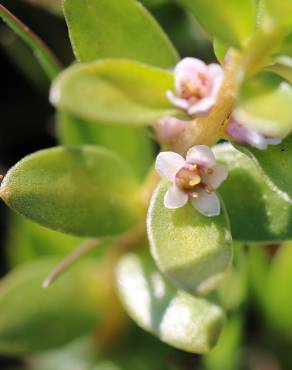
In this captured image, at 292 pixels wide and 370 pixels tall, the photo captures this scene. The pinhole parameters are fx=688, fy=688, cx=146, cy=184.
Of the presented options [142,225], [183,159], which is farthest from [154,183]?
[183,159]

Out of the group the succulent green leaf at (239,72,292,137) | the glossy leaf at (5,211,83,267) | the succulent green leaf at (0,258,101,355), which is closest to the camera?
the succulent green leaf at (239,72,292,137)

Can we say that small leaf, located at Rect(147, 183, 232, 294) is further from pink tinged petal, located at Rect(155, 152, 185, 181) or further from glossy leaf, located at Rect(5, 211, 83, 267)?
glossy leaf, located at Rect(5, 211, 83, 267)

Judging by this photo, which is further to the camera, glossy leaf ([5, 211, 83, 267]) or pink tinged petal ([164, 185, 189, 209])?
glossy leaf ([5, 211, 83, 267])

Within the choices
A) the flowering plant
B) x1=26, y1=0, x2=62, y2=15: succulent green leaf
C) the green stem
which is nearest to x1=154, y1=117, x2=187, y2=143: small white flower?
the flowering plant

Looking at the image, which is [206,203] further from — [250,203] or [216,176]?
[250,203]

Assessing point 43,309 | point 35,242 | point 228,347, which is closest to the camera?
point 43,309

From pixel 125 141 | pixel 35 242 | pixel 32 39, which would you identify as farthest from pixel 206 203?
pixel 35 242

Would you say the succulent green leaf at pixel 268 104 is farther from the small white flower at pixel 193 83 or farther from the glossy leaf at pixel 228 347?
the glossy leaf at pixel 228 347

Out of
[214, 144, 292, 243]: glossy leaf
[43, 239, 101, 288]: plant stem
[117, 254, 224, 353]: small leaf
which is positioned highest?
[43, 239, 101, 288]: plant stem
